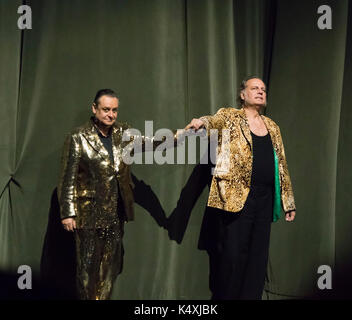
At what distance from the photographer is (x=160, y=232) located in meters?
3.46

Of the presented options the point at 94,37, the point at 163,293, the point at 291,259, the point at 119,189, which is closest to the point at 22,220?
the point at 119,189

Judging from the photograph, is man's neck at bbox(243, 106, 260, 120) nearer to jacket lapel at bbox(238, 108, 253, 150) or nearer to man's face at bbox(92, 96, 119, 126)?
jacket lapel at bbox(238, 108, 253, 150)

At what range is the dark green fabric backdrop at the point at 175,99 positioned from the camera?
3.28 meters

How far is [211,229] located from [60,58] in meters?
1.47

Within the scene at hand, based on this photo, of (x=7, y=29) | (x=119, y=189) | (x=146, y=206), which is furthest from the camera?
(x=146, y=206)

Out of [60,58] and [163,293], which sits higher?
[60,58]

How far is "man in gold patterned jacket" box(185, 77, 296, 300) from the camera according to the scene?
9.73ft

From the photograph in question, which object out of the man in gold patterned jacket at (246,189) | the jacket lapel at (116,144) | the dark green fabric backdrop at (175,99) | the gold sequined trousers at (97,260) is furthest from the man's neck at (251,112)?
the gold sequined trousers at (97,260)

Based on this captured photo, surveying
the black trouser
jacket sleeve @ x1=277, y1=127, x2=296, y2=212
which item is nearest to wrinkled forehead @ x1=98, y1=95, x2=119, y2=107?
the black trouser

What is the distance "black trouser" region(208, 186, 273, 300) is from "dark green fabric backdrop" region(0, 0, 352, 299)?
1.54ft

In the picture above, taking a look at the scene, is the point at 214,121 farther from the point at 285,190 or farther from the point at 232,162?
the point at 285,190

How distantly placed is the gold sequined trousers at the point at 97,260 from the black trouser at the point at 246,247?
2.01 ft

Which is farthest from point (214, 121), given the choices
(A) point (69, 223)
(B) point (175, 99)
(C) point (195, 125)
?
(A) point (69, 223)

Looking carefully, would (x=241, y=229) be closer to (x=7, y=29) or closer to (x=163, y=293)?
(x=163, y=293)
